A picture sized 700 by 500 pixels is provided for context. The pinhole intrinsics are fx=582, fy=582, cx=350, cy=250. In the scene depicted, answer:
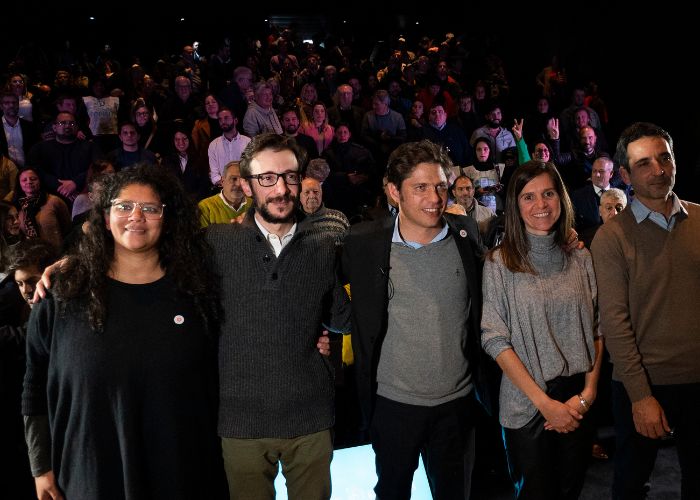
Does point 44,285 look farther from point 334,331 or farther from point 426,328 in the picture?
point 426,328

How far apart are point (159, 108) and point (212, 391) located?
235 inches

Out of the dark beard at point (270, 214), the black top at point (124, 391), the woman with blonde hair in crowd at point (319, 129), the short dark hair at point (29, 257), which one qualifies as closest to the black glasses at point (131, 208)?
the black top at point (124, 391)

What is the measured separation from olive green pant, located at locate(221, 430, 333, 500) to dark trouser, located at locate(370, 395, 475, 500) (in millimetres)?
260

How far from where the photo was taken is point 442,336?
2268mm

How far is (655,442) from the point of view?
247 cm

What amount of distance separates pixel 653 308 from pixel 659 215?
39 centimetres

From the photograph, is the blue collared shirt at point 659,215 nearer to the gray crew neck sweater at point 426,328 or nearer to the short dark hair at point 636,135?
the short dark hair at point 636,135

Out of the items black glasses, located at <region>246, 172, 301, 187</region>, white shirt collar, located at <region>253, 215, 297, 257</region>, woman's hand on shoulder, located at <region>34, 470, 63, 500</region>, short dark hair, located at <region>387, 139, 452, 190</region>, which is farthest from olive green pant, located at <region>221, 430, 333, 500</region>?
short dark hair, located at <region>387, 139, 452, 190</region>

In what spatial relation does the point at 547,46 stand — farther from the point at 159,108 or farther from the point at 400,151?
the point at 400,151

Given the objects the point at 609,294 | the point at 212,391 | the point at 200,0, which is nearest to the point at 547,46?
the point at 200,0

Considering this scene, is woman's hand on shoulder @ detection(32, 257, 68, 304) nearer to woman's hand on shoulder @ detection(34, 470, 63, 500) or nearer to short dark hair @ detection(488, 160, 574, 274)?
woman's hand on shoulder @ detection(34, 470, 63, 500)

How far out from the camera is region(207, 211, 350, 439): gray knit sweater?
6.83ft

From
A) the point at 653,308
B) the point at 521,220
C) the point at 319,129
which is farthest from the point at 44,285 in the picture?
the point at 319,129

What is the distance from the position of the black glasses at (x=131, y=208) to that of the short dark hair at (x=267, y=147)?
370mm
